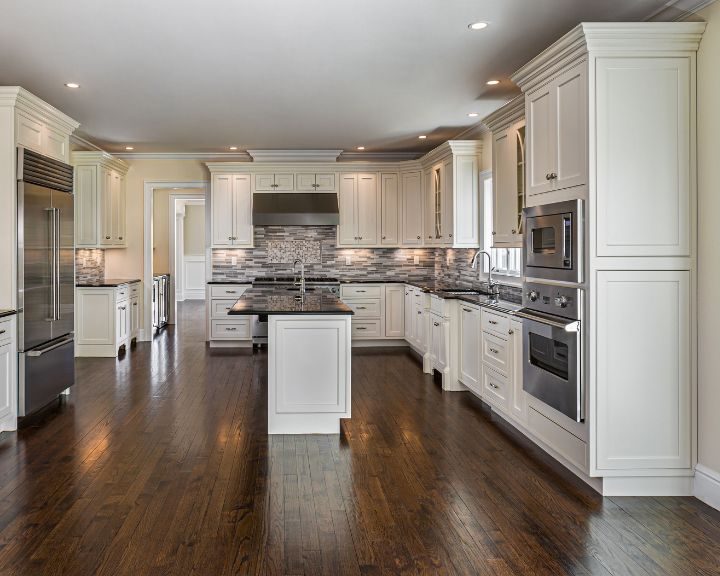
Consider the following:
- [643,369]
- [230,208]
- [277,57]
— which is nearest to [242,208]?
[230,208]

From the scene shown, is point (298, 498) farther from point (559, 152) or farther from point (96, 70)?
point (96, 70)

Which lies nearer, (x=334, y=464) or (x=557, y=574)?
(x=557, y=574)

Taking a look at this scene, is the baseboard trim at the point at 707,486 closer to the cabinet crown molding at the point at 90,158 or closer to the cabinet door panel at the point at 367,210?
the cabinet door panel at the point at 367,210

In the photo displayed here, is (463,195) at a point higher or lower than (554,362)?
higher

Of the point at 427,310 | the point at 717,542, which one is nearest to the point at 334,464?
the point at 717,542

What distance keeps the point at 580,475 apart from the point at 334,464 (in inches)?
56.2

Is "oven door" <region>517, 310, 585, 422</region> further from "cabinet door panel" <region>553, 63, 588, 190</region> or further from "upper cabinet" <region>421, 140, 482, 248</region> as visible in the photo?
"upper cabinet" <region>421, 140, 482, 248</region>

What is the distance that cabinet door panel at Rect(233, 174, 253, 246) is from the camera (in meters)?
8.61

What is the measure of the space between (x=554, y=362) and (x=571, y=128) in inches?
52.2

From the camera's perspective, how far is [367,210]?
28.7 ft

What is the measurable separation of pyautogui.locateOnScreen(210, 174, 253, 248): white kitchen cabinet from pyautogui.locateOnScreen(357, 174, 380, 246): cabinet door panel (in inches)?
59.3

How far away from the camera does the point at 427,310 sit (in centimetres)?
689

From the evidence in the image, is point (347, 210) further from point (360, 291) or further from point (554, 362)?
point (554, 362)

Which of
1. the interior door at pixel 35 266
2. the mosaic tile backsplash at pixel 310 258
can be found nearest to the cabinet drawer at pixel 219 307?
the mosaic tile backsplash at pixel 310 258
